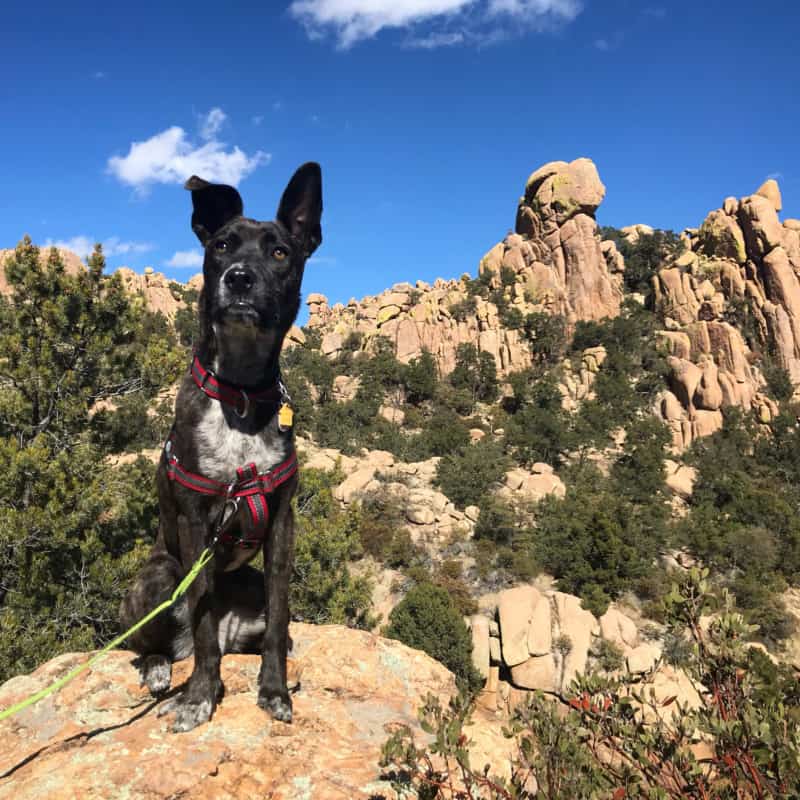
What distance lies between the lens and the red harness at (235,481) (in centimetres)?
264

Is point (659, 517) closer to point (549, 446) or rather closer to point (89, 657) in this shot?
point (549, 446)

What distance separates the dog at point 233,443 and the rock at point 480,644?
15165 millimetres

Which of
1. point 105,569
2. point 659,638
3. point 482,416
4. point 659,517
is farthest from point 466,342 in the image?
point 105,569

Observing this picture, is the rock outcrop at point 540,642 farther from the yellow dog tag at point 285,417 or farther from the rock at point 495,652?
the yellow dog tag at point 285,417

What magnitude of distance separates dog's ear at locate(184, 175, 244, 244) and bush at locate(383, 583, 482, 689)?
15.0m

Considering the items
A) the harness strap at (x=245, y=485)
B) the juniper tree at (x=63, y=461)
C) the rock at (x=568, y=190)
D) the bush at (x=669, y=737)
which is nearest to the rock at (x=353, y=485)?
the juniper tree at (x=63, y=461)

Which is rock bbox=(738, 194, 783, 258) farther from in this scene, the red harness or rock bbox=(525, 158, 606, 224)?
the red harness

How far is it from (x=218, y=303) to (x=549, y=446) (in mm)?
33402

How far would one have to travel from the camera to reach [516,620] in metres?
16.6

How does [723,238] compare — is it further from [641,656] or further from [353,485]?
[641,656]

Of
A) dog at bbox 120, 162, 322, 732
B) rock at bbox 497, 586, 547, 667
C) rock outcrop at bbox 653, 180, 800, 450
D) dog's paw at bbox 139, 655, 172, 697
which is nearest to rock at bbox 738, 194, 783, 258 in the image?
rock outcrop at bbox 653, 180, 800, 450

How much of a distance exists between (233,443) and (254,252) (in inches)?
37.3

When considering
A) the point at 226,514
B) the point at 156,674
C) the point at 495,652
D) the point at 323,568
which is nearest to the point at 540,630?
the point at 495,652

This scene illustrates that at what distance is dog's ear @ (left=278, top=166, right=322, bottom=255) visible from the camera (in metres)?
2.87
